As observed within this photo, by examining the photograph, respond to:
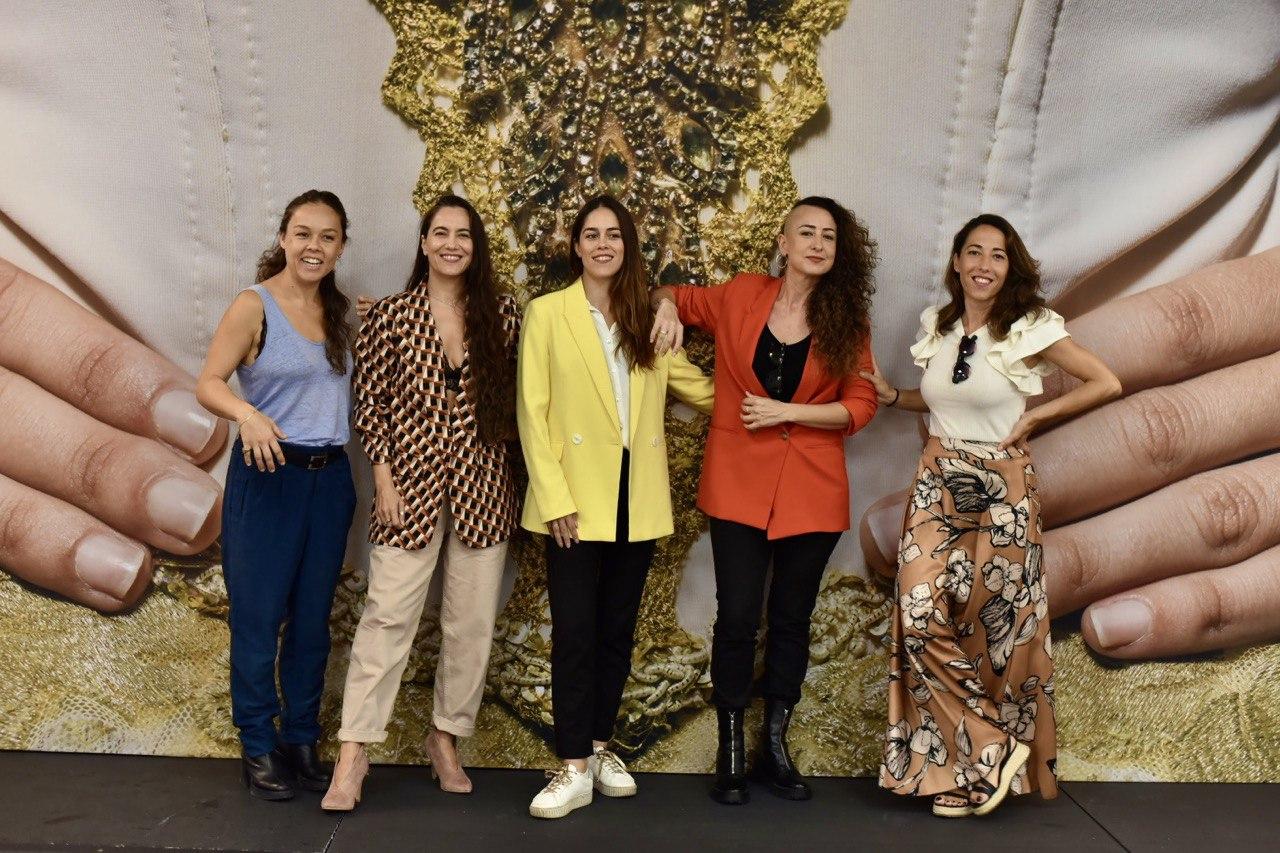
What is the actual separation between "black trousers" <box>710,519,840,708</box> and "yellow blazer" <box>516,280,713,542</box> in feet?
0.73

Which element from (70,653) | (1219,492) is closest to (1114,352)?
(1219,492)

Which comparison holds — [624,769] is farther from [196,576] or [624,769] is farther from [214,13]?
[214,13]

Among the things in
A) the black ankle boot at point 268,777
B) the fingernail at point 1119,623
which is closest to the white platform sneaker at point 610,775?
the black ankle boot at point 268,777

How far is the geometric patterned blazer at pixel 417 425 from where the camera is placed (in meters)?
2.96

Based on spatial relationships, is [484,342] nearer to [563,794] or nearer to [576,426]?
[576,426]

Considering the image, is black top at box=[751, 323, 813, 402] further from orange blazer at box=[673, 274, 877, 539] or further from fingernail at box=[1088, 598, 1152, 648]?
fingernail at box=[1088, 598, 1152, 648]

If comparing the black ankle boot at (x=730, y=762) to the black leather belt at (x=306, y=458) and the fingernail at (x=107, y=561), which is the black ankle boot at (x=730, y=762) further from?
the fingernail at (x=107, y=561)

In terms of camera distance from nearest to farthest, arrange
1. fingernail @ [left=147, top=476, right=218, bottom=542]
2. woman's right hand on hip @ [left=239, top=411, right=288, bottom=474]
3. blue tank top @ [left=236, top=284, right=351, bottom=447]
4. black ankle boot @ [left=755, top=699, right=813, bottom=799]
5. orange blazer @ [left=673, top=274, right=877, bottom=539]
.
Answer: woman's right hand on hip @ [left=239, top=411, right=288, bottom=474]
blue tank top @ [left=236, top=284, right=351, bottom=447]
orange blazer @ [left=673, top=274, right=877, bottom=539]
black ankle boot @ [left=755, top=699, right=813, bottom=799]
fingernail @ [left=147, top=476, right=218, bottom=542]

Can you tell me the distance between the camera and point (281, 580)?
2994 mm

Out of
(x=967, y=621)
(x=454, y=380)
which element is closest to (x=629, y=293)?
(x=454, y=380)

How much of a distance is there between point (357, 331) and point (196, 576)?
873mm

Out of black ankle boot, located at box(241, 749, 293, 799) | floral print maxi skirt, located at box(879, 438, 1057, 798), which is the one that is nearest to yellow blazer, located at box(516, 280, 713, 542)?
floral print maxi skirt, located at box(879, 438, 1057, 798)

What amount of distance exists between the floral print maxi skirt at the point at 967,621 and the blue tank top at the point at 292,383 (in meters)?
1.58

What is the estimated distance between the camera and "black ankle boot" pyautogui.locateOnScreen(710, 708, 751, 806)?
308cm
